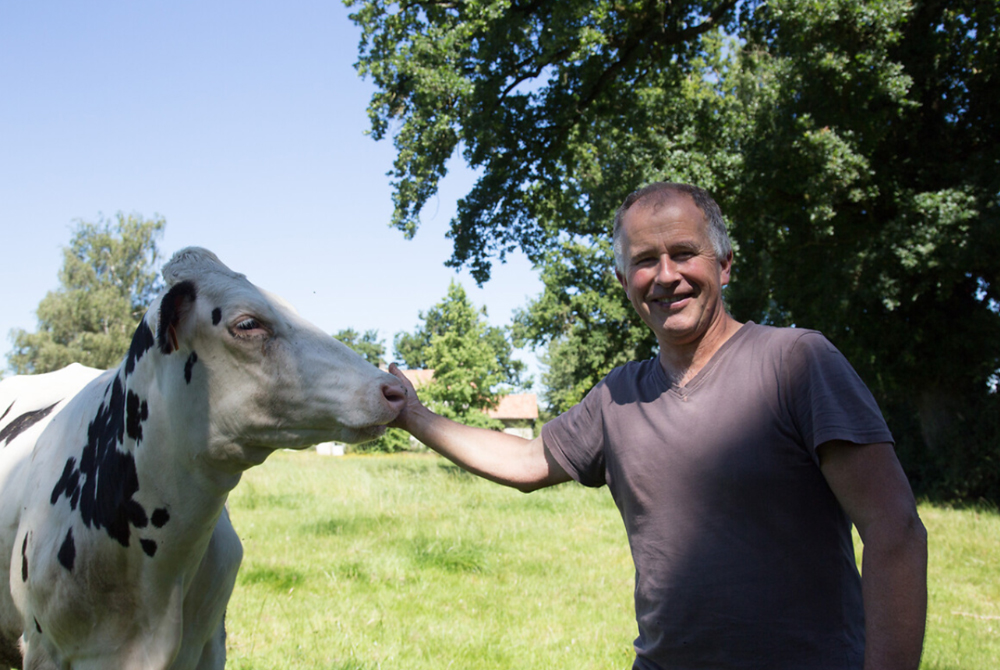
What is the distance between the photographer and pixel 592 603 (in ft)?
21.9

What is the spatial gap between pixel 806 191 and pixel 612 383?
489 inches

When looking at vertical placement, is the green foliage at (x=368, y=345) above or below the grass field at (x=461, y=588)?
above

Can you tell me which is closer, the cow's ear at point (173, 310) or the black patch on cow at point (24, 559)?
the cow's ear at point (173, 310)

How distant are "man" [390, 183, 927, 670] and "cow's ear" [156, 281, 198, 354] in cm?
147

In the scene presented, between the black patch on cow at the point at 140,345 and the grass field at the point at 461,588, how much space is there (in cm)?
291

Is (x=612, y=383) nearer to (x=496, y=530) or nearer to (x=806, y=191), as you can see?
(x=496, y=530)

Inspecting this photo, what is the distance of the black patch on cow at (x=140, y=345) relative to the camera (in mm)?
2576

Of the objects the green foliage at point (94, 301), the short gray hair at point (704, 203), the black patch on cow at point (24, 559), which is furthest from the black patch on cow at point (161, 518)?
the green foliage at point (94, 301)

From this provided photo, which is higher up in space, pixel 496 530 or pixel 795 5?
pixel 795 5

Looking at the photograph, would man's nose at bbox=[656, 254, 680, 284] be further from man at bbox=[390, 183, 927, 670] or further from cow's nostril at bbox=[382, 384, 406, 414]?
cow's nostril at bbox=[382, 384, 406, 414]

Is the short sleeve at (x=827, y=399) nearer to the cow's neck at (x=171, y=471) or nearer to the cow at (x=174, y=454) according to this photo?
the cow at (x=174, y=454)

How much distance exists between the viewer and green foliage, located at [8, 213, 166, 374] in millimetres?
39875

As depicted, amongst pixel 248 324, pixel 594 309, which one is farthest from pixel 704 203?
pixel 594 309

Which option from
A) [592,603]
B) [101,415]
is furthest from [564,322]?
[101,415]
